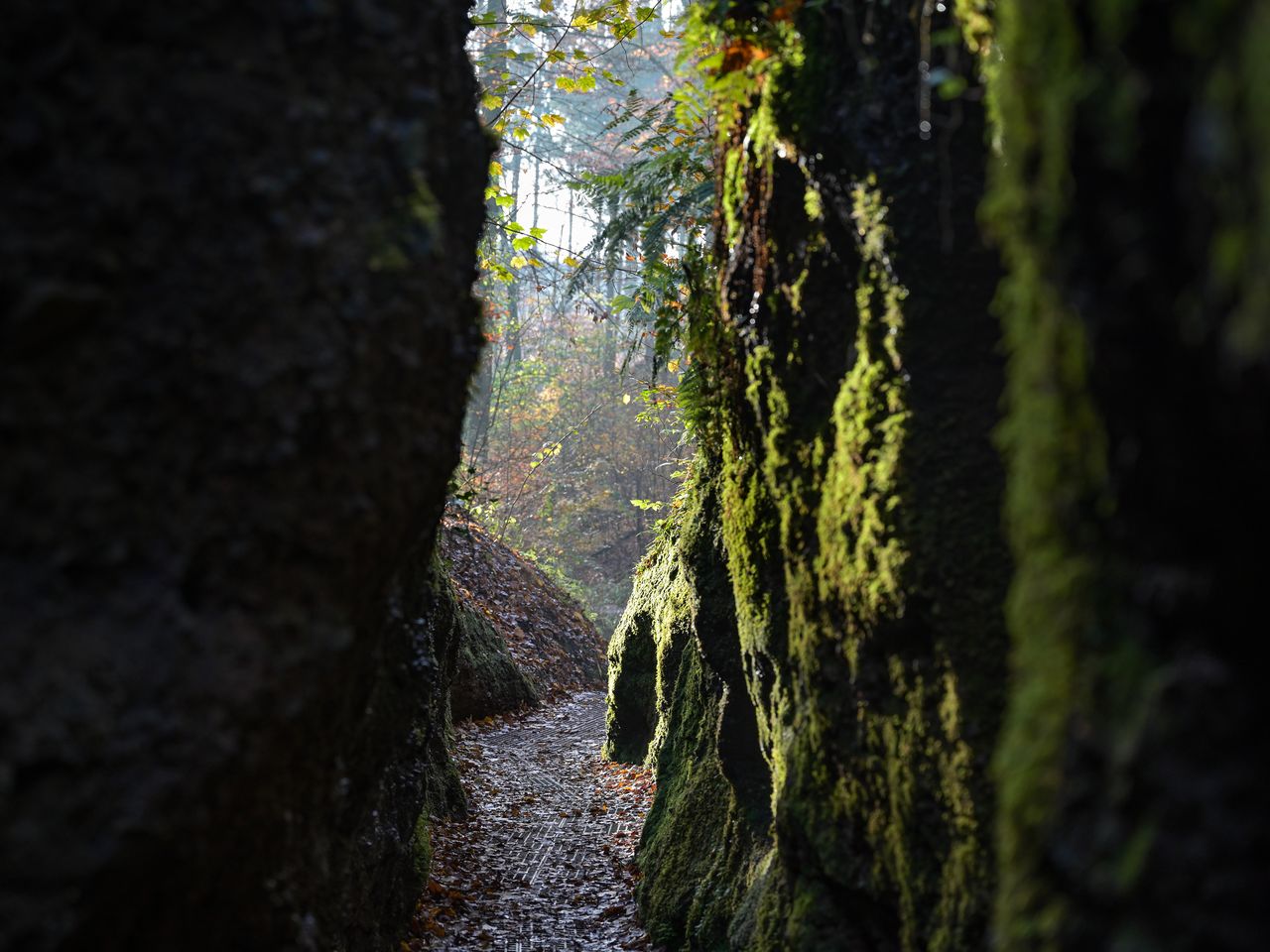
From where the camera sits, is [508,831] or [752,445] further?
[508,831]

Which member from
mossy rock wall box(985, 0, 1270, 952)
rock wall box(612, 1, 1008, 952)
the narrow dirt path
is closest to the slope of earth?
the narrow dirt path

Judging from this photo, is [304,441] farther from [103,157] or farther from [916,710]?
[916,710]

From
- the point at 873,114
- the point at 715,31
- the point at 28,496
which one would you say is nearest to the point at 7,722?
the point at 28,496

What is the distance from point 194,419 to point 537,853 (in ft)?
20.8

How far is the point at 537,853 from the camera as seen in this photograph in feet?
25.3

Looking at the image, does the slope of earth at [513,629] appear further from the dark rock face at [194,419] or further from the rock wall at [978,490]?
the dark rock face at [194,419]

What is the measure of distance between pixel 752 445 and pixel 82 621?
3340 mm

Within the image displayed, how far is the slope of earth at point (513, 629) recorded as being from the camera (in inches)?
500

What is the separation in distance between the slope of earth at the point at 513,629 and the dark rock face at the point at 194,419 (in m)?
9.75

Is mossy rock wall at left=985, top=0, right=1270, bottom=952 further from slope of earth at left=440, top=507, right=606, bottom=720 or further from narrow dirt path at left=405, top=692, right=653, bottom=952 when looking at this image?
slope of earth at left=440, top=507, right=606, bottom=720

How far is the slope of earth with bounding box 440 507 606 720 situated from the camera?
12695mm

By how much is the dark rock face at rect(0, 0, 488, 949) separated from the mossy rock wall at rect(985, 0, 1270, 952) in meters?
1.72

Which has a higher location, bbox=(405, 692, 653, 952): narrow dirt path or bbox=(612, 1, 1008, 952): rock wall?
bbox=(612, 1, 1008, 952): rock wall

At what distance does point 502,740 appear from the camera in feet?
38.4
